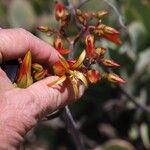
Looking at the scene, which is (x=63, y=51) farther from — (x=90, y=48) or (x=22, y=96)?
(x=22, y=96)

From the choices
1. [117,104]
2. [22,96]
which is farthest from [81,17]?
[117,104]

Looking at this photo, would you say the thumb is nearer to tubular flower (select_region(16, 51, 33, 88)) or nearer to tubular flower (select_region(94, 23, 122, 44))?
tubular flower (select_region(16, 51, 33, 88))

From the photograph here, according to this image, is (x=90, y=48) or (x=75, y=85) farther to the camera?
(x=90, y=48)

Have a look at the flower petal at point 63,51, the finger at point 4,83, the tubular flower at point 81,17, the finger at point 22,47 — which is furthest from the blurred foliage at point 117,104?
the finger at point 4,83

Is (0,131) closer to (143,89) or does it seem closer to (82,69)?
(82,69)

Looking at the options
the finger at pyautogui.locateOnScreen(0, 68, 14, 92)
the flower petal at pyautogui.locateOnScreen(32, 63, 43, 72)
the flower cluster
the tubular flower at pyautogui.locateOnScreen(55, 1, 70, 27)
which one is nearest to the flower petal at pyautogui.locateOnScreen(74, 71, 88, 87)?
the flower cluster

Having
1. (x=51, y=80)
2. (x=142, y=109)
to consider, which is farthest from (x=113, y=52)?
(x=51, y=80)
